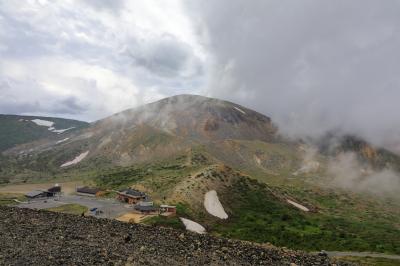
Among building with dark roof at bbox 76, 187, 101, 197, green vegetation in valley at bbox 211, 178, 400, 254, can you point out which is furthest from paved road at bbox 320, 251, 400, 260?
building with dark roof at bbox 76, 187, 101, 197

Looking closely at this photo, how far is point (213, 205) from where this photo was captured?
102 meters

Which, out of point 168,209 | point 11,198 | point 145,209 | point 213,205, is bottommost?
point 11,198

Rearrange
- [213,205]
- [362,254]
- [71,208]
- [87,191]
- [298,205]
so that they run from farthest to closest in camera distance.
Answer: [298,205]
[87,191]
[213,205]
[71,208]
[362,254]

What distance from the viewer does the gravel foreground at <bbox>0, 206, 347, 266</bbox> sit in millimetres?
21312

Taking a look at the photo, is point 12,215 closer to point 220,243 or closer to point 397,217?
point 220,243

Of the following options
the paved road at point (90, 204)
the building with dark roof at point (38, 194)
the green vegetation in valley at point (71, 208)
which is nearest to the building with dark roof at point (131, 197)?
the paved road at point (90, 204)

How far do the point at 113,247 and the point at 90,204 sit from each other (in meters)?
76.3

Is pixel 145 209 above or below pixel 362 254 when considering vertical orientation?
above

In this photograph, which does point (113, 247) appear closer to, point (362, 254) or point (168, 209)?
point (362, 254)

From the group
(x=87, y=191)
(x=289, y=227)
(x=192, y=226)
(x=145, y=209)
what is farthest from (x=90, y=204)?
(x=289, y=227)

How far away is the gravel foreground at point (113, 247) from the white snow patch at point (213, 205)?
6953 cm

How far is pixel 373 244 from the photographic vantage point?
8588cm

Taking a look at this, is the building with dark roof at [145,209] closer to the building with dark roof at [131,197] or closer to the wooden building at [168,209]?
the wooden building at [168,209]

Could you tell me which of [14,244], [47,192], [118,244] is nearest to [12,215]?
[14,244]
